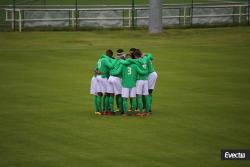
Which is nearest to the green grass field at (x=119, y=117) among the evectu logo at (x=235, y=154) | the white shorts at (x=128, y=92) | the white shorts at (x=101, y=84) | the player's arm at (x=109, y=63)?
the evectu logo at (x=235, y=154)

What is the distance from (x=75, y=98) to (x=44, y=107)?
2198mm

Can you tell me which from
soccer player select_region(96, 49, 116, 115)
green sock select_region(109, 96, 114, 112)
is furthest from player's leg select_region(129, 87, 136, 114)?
soccer player select_region(96, 49, 116, 115)

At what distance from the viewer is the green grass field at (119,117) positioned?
19250mm

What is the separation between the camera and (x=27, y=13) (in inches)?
2109

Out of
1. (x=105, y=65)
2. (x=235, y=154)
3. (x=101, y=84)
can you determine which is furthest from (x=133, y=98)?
(x=235, y=154)

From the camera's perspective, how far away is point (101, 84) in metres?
23.8

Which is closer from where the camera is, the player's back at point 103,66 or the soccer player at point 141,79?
the soccer player at point 141,79

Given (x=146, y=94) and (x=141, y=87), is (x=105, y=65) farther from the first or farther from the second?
(x=146, y=94)

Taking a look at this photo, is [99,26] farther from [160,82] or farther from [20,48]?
[160,82]

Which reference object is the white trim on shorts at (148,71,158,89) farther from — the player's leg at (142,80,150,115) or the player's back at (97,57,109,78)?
the player's back at (97,57,109,78)

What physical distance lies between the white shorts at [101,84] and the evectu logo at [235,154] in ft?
18.3

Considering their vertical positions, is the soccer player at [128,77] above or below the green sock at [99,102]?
above

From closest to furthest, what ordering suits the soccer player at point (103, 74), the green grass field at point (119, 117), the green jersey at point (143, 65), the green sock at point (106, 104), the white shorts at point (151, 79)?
the green grass field at point (119, 117) → the green jersey at point (143, 65) → the soccer player at point (103, 74) → the white shorts at point (151, 79) → the green sock at point (106, 104)

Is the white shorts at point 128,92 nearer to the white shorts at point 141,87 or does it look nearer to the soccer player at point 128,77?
the soccer player at point 128,77
